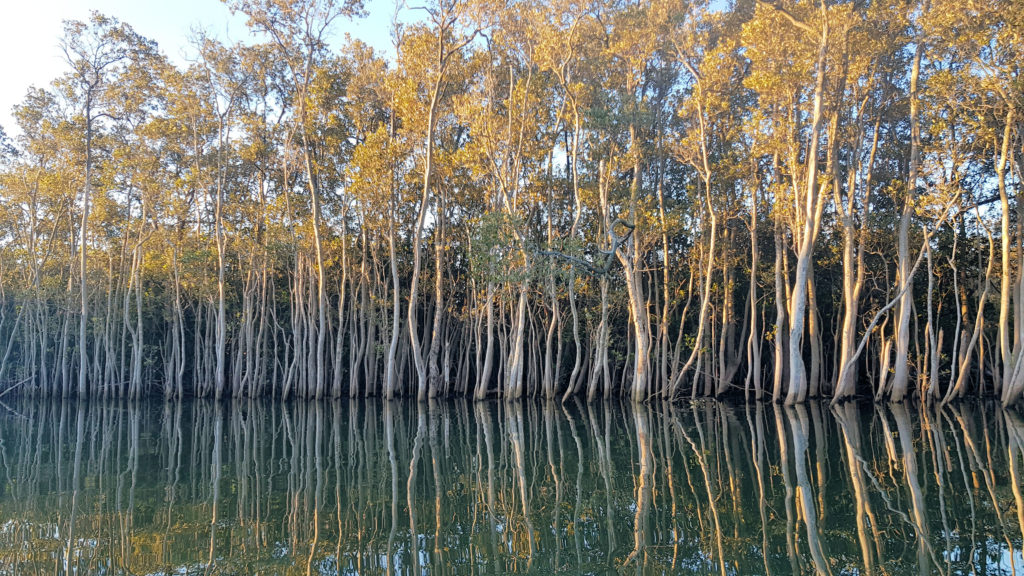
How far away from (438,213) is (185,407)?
11.6 m

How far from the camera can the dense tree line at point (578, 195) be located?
14992mm

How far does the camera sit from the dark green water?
16.8 feet

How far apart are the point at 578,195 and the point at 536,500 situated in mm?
13301

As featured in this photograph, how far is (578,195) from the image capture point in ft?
62.2

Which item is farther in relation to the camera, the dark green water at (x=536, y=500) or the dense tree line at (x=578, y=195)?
the dense tree line at (x=578, y=195)

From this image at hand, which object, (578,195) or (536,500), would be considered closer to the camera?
(536,500)

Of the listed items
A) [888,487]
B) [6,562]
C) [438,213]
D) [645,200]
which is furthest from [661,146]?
[6,562]

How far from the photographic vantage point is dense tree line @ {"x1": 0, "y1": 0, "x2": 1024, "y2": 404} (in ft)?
49.2

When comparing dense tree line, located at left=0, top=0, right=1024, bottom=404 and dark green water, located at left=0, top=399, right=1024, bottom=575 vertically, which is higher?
dense tree line, located at left=0, top=0, right=1024, bottom=404

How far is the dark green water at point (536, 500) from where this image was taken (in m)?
5.11

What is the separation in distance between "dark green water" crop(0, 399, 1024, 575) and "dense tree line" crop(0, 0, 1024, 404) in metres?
4.82

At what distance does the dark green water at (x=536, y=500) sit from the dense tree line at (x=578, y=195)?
4.82m

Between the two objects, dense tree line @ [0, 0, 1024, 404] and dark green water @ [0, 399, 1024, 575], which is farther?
dense tree line @ [0, 0, 1024, 404]

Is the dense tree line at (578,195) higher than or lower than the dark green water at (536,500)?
higher
